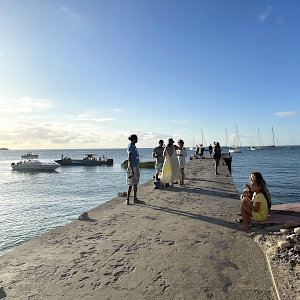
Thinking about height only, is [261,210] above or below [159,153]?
below

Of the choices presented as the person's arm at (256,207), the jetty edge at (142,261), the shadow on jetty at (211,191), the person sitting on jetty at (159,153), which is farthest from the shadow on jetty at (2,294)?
the person sitting on jetty at (159,153)

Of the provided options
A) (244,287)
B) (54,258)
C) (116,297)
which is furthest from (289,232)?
(54,258)

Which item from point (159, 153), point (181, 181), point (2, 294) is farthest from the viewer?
point (181, 181)

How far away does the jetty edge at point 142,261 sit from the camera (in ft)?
9.86

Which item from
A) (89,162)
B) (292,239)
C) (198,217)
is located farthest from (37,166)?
(292,239)

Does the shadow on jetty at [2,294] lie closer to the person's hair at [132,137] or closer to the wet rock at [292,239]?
the wet rock at [292,239]

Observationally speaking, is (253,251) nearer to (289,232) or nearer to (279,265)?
(279,265)

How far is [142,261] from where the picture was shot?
12.3 ft

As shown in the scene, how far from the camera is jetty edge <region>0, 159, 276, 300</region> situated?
300cm

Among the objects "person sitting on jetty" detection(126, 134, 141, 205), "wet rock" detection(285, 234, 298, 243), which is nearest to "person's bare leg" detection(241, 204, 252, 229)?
"wet rock" detection(285, 234, 298, 243)

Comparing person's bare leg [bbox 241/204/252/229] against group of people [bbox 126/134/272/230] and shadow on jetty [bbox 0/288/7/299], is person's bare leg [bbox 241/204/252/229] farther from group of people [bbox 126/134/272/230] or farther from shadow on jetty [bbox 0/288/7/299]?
shadow on jetty [bbox 0/288/7/299]

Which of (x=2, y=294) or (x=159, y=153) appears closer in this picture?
(x=2, y=294)

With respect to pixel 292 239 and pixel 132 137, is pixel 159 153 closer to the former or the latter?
pixel 132 137

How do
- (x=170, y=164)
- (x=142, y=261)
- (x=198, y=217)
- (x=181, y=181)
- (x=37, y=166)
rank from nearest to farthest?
(x=142, y=261), (x=198, y=217), (x=170, y=164), (x=181, y=181), (x=37, y=166)
